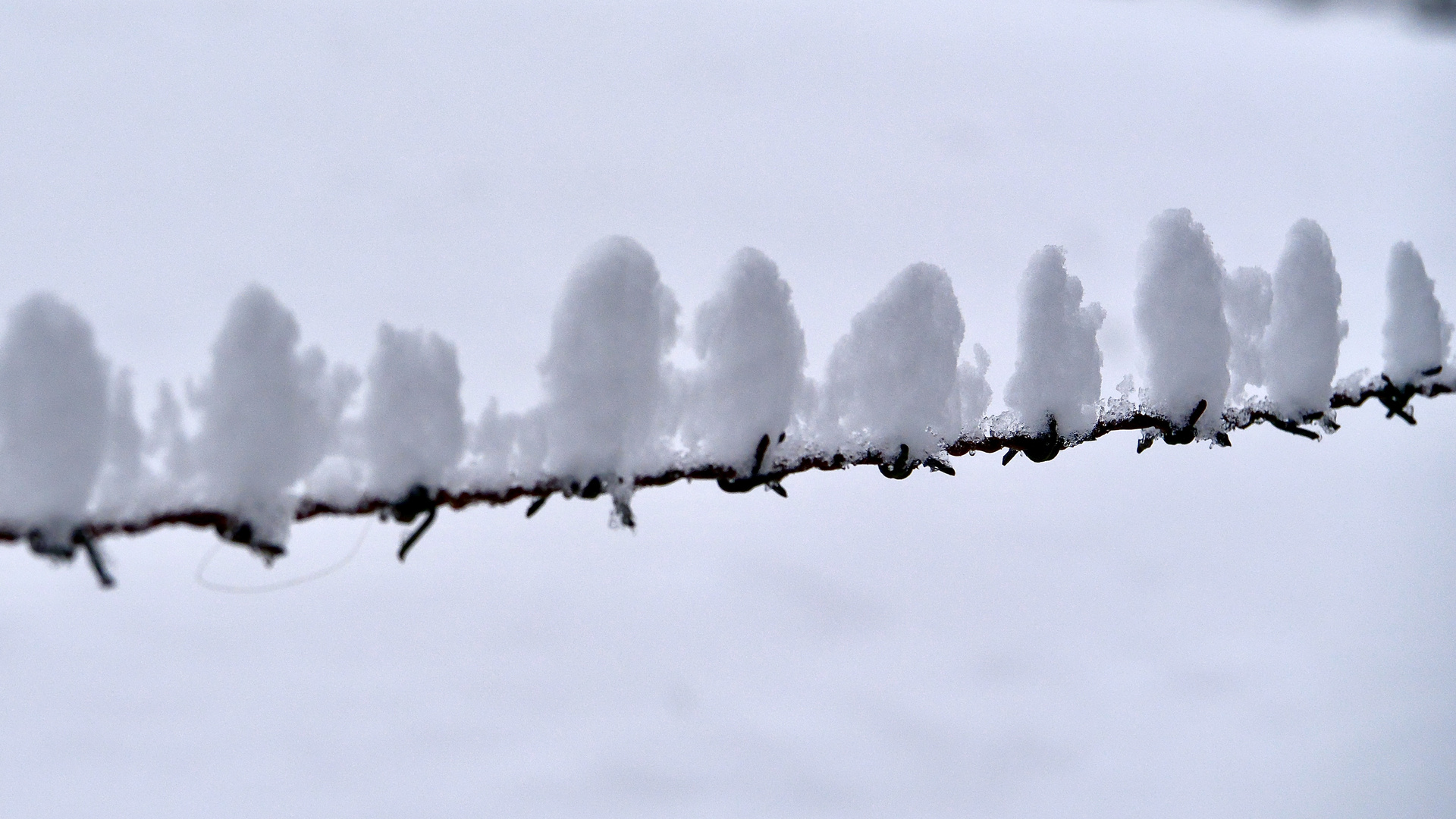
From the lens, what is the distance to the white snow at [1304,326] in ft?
2.74

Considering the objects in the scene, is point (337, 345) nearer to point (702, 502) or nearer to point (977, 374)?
point (702, 502)

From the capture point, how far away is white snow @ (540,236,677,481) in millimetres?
550

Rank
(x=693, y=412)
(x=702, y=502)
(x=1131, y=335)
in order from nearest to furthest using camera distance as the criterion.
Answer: (x=693, y=412) → (x=1131, y=335) → (x=702, y=502)

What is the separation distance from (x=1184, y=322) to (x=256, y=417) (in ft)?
2.24

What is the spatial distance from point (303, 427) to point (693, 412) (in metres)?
0.23

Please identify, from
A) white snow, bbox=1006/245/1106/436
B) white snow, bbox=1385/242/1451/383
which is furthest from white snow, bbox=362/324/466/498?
white snow, bbox=1385/242/1451/383

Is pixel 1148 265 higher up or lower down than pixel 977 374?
higher up

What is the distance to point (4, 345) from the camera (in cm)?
45

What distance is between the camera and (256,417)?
48 centimetres

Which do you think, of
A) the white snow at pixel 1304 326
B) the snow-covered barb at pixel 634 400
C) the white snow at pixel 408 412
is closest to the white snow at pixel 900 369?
the snow-covered barb at pixel 634 400

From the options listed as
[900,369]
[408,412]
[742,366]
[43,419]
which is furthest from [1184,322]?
[43,419]

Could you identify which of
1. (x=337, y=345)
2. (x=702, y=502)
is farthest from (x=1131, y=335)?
(x=337, y=345)

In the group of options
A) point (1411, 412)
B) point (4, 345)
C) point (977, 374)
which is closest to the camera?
point (4, 345)

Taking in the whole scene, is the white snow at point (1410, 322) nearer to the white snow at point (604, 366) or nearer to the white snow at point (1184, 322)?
the white snow at point (1184, 322)
